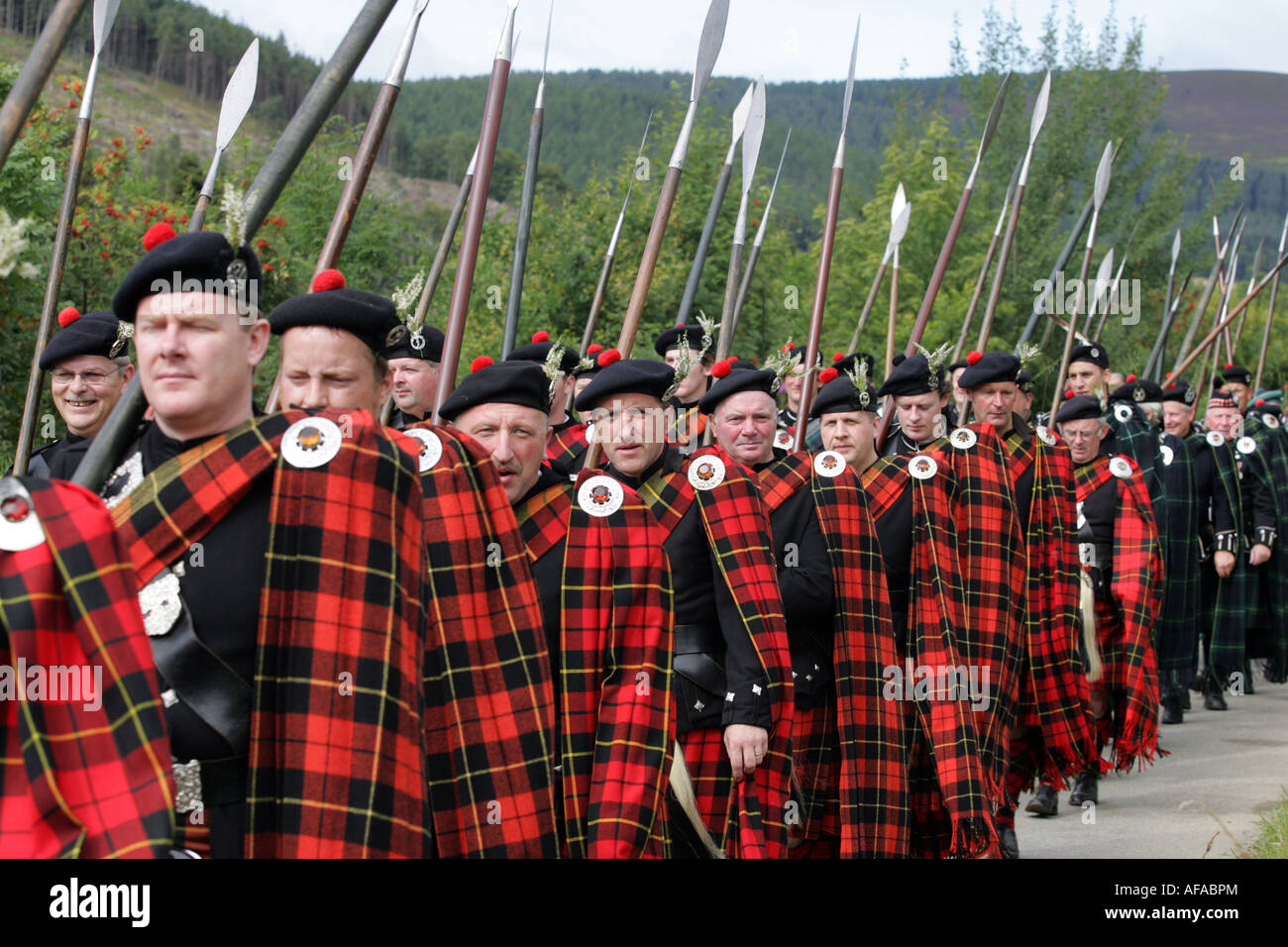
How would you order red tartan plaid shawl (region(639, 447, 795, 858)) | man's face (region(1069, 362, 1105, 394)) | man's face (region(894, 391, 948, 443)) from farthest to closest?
1. man's face (region(1069, 362, 1105, 394))
2. man's face (region(894, 391, 948, 443))
3. red tartan plaid shawl (region(639, 447, 795, 858))

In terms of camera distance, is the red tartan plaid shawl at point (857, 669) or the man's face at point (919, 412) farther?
the man's face at point (919, 412)

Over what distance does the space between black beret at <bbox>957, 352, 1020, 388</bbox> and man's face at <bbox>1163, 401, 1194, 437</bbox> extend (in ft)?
16.5

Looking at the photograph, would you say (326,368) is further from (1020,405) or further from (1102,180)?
(1102,180)

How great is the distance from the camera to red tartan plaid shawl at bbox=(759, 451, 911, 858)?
560cm

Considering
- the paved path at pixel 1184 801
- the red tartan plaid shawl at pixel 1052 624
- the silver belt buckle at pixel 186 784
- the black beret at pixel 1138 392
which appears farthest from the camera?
the black beret at pixel 1138 392

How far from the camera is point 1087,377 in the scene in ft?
32.3

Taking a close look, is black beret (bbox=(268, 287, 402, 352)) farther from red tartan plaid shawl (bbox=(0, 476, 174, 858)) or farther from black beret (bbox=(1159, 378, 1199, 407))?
black beret (bbox=(1159, 378, 1199, 407))

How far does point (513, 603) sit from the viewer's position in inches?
145

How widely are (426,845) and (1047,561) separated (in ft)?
17.5

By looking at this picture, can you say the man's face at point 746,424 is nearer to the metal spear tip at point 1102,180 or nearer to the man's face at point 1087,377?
the metal spear tip at point 1102,180

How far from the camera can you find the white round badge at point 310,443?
2697 millimetres

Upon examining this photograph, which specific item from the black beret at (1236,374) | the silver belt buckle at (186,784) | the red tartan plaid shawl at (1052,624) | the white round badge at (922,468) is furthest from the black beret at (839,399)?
the black beret at (1236,374)

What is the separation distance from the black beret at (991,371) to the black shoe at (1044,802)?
2151 mm

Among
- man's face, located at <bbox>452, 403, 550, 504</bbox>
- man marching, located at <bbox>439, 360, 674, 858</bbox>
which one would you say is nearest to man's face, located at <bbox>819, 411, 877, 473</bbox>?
man marching, located at <bbox>439, 360, 674, 858</bbox>
